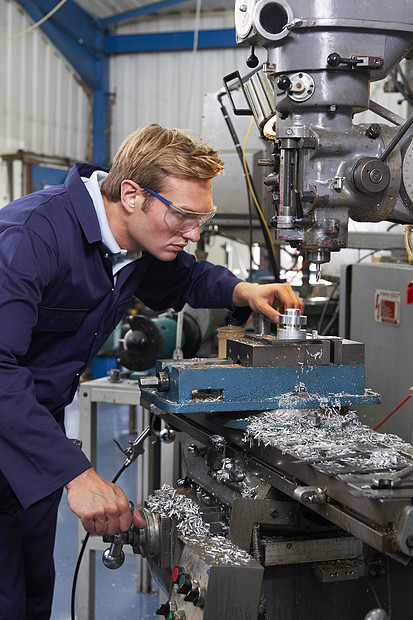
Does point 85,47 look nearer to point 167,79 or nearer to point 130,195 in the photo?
point 167,79

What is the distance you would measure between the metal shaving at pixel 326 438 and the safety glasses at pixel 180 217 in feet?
1.31

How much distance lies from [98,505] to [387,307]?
1098 millimetres

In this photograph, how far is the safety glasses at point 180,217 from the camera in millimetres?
1316

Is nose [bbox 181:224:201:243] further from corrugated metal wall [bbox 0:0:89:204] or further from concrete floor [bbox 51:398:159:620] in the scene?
corrugated metal wall [bbox 0:0:89:204]

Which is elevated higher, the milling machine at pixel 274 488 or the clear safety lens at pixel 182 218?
the clear safety lens at pixel 182 218

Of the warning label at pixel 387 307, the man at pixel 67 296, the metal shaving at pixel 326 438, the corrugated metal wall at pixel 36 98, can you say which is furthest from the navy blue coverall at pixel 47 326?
the corrugated metal wall at pixel 36 98

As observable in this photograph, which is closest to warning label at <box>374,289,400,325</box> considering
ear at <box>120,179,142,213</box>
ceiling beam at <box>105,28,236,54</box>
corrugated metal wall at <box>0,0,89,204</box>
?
ear at <box>120,179,142,213</box>

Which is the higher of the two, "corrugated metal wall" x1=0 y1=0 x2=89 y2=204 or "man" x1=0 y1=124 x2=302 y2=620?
"corrugated metal wall" x1=0 y1=0 x2=89 y2=204

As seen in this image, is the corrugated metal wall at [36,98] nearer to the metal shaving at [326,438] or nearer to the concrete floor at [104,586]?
the concrete floor at [104,586]

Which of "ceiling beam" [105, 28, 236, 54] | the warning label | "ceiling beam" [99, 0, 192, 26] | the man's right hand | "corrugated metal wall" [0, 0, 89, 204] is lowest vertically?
the man's right hand

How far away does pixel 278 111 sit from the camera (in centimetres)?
127

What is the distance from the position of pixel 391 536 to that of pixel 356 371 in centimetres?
49

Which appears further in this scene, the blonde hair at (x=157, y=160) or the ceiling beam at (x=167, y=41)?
the ceiling beam at (x=167, y=41)

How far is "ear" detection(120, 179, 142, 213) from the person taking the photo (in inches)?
52.7
